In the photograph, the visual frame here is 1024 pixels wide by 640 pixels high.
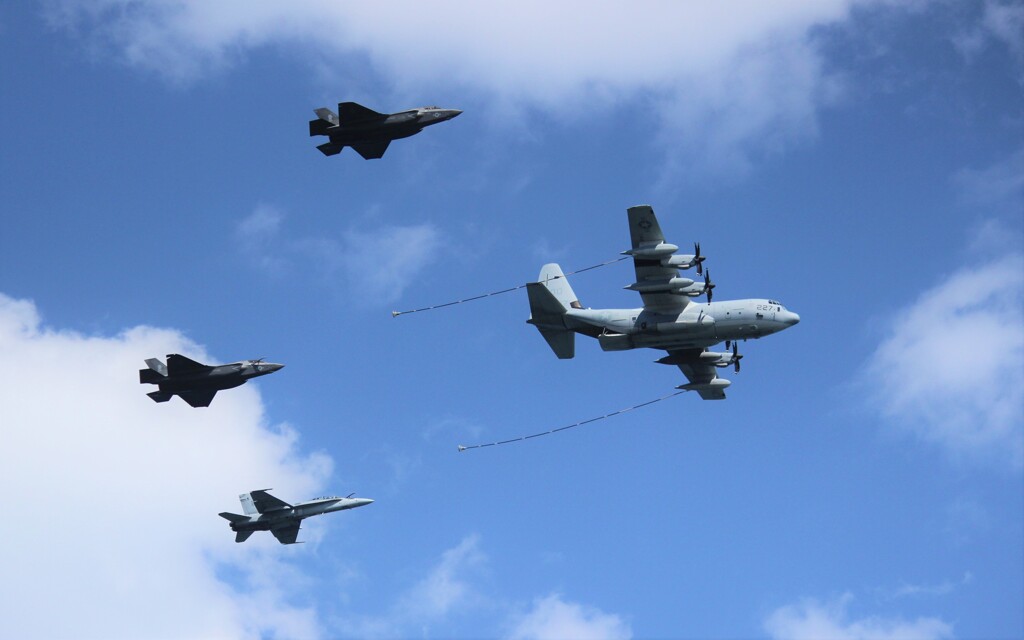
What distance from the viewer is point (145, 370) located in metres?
78.9

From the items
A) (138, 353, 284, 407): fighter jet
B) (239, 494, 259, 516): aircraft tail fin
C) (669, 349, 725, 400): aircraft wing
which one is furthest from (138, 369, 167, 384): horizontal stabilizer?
(669, 349, 725, 400): aircraft wing

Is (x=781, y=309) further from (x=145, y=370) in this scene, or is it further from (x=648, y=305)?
(x=145, y=370)

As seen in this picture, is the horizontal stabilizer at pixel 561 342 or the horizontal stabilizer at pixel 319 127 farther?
the horizontal stabilizer at pixel 561 342

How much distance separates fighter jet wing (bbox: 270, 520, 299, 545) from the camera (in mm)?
104875

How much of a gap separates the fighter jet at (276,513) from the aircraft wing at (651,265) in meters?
43.3

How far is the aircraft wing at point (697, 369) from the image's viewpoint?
82.2 meters

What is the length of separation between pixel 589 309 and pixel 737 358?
39.3 feet

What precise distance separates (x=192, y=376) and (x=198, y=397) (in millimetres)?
1972

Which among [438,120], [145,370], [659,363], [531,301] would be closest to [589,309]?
[531,301]

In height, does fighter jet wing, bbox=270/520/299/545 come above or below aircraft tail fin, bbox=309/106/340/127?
below

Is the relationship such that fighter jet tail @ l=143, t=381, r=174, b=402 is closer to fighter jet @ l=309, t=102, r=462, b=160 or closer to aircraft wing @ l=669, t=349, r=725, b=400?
fighter jet @ l=309, t=102, r=462, b=160

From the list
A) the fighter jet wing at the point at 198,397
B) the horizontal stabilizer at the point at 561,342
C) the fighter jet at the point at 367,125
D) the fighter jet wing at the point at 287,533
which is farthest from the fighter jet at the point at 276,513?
the fighter jet at the point at 367,125

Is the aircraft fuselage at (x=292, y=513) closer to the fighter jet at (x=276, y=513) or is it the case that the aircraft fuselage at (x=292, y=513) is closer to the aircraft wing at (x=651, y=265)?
the fighter jet at (x=276, y=513)

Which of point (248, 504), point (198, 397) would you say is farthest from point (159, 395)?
point (248, 504)
